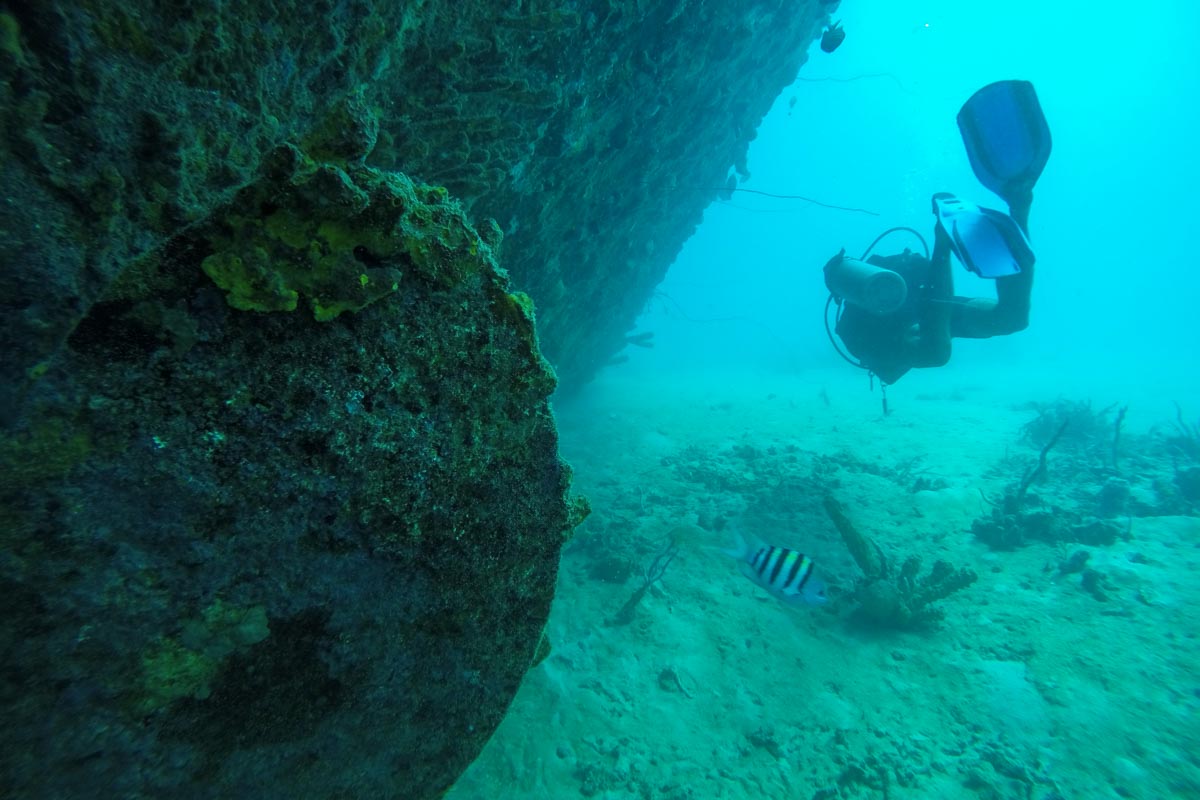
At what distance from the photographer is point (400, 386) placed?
4.68 ft

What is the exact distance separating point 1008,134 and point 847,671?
6.69 meters

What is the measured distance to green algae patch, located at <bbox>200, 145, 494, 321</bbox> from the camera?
45.5 inches

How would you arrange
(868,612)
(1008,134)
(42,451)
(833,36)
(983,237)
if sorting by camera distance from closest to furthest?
(42,451), (983,237), (868,612), (1008,134), (833,36)

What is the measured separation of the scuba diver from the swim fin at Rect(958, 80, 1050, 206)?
11 millimetres

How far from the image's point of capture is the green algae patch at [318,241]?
45.5 inches

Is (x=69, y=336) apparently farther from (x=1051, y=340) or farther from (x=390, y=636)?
(x=1051, y=340)

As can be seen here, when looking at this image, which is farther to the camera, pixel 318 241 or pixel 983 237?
pixel 983 237

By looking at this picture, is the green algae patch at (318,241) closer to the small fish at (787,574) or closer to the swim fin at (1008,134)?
the small fish at (787,574)

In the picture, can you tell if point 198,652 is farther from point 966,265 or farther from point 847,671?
point 966,265

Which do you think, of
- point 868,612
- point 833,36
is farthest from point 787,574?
point 833,36

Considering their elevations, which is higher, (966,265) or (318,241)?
(966,265)

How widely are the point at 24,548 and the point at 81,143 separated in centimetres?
85

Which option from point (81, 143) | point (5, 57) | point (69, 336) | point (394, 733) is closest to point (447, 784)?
point (394, 733)

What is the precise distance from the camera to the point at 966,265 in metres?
5.81
